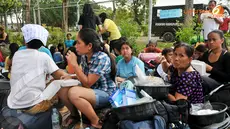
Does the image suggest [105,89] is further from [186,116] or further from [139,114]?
[186,116]

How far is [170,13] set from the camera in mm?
14945

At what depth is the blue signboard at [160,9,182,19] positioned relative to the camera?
1444 centimetres

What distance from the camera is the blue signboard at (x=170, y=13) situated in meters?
14.4

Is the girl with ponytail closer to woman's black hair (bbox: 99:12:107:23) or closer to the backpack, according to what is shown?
the backpack

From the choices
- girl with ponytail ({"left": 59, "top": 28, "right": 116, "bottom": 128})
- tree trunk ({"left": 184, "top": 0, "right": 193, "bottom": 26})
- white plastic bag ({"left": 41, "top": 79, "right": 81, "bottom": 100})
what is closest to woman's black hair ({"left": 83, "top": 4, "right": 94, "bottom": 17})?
girl with ponytail ({"left": 59, "top": 28, "right": 116, "bottom": 128})

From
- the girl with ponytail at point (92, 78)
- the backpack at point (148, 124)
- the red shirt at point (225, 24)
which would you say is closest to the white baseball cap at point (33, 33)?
the girl with ponytail at point (92, 78)

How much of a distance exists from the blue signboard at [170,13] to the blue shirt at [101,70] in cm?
1238

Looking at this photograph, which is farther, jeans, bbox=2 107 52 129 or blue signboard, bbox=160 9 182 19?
blue signboard, bbox=160 9 182 19

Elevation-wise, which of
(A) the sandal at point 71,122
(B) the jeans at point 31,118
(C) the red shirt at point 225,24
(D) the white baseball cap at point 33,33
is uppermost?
(C) the red shirt at point 225,24

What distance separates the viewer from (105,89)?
2.83 meters

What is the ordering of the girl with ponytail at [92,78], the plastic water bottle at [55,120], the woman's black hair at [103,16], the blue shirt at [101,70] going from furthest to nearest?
the woman's black hair at [103,16] → the plastic water bottle at [55,120] → the blue shirt at [101,70] → the girl with ponytail at [92,78]

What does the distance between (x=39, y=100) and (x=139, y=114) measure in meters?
1.01

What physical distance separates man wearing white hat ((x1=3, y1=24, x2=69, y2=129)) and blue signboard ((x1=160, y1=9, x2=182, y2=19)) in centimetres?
1286

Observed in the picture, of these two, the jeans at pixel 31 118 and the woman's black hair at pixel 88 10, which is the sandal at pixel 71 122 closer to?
the jeans at pixel 31 118
